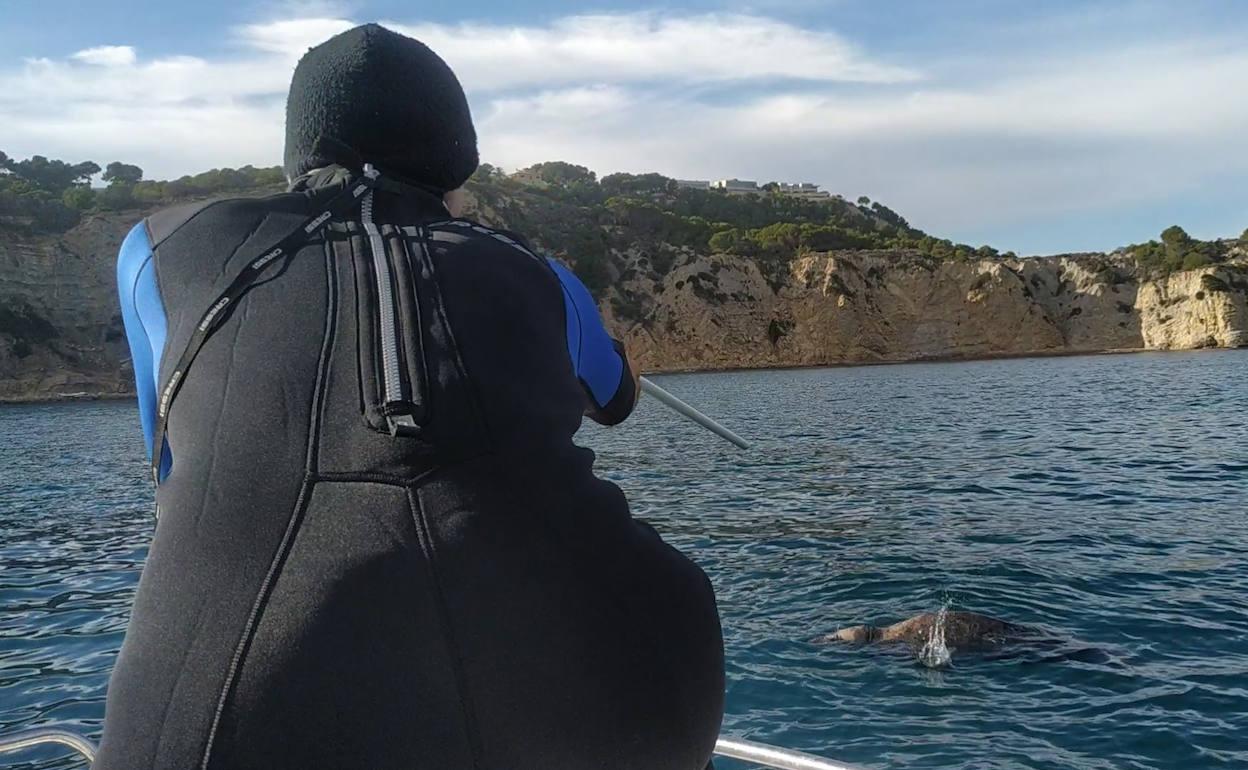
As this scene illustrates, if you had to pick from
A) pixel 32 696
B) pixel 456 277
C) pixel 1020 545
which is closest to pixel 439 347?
pixel 456 277

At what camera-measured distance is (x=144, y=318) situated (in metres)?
1.72

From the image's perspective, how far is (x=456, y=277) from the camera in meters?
1.68

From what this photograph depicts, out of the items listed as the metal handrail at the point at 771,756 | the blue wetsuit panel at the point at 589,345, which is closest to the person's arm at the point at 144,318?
the blue wetsuit panel at the point at 589,345

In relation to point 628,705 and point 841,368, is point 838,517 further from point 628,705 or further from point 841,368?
point 841,368

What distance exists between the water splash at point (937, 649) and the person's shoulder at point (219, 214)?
28.9 ft

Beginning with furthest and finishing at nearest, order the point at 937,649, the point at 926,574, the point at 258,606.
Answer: the point at 926,574, the point at 937,649, the point at 258,606

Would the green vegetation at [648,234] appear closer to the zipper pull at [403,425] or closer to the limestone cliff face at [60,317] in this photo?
the limestone cliff face at [60,317]

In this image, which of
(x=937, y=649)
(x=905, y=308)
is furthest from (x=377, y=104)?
(x=905, y=308)

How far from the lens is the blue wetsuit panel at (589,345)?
1.95 meters

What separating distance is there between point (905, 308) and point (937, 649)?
8038 cm

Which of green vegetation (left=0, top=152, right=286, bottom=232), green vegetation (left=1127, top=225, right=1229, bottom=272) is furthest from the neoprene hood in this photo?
green vegetation (left=1127, top=225, right=1229, bottom=272)

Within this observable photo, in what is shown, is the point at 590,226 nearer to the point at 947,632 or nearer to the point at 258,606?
the point at 947,632

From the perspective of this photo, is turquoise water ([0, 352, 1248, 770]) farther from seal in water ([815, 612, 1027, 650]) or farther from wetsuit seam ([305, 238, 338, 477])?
wetsuit seam ([305, 238, 338, 477])

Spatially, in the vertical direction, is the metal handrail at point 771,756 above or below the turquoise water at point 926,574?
above
